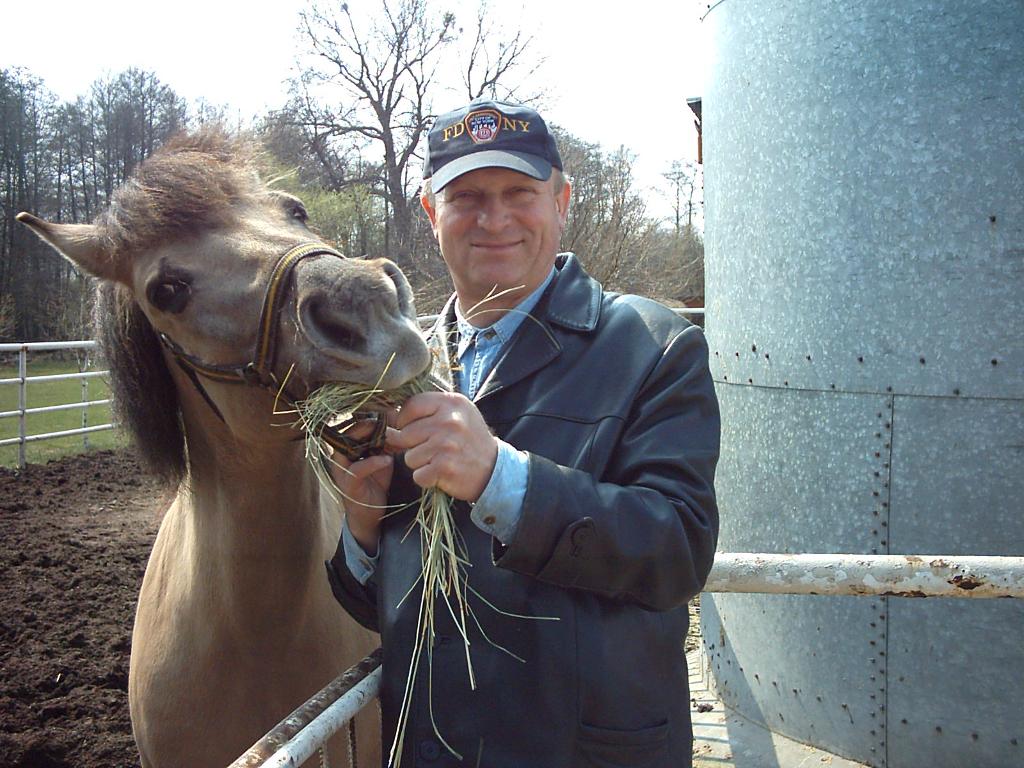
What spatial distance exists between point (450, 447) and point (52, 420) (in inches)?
666

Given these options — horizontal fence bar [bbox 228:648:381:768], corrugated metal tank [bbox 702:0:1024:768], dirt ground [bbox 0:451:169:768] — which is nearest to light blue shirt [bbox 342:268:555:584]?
horizontal fence bar [bbox 228:648:381:768]

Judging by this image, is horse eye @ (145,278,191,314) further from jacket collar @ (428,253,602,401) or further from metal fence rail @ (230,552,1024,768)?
metal fence rail @ (230,552,1024,768)

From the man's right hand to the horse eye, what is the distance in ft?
1.84

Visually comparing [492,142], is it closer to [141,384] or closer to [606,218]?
[141,384]

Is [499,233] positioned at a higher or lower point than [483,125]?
lower

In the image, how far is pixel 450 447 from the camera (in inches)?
49.9

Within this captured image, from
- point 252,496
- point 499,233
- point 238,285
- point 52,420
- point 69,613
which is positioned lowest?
point 69,613

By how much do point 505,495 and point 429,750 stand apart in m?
0.51

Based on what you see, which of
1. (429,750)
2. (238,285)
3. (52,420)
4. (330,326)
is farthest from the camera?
(52,420)

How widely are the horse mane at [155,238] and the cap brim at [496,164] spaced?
2.12 ft

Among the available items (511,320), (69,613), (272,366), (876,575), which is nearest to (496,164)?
(511,320)

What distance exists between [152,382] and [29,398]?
16914 millimetres

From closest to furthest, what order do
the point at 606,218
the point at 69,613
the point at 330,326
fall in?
the point at 330,326
the point at 69,613
the point at 606,218

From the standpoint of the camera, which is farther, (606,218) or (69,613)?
(606,218)
